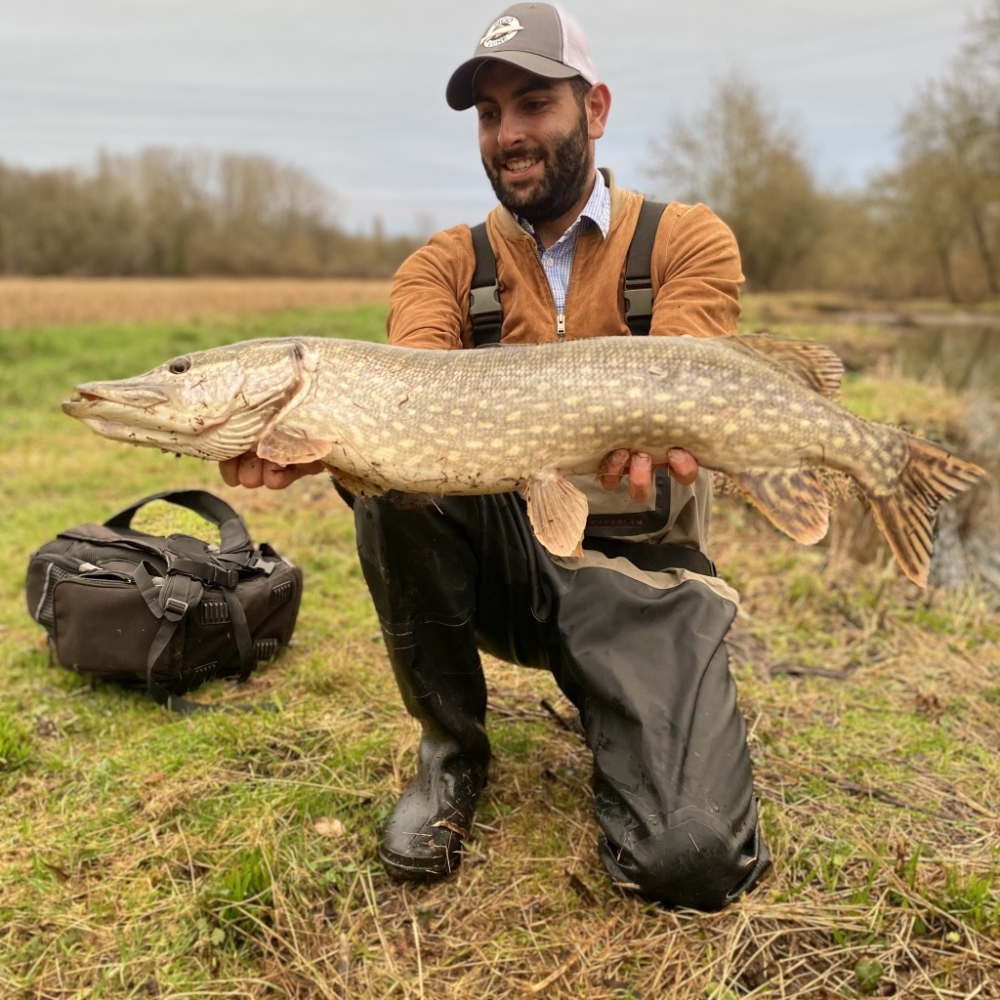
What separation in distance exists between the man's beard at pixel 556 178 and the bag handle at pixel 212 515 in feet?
5.51

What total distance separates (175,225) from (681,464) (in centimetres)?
5886

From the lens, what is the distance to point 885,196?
3338 centimetres

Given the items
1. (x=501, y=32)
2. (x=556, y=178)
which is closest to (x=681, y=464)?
(x=556, y=178)

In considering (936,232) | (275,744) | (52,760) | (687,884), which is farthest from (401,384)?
(936,232)

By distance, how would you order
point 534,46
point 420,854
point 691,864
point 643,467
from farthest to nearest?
point 534,46 < point 643,467 < point 420,854 < point 691,864

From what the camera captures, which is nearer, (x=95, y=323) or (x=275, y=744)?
(x=275, y=744)

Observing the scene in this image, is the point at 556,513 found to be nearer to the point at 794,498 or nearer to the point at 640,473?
the point at 640,473

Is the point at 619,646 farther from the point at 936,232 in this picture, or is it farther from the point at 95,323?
the point at 936,232

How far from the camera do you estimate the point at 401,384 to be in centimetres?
220

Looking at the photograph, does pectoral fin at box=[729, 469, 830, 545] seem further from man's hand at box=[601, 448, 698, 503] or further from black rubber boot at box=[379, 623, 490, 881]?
black rubber boot at box=[379, 623, 490, 881]

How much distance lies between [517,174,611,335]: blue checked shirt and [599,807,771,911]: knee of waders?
1582 mm

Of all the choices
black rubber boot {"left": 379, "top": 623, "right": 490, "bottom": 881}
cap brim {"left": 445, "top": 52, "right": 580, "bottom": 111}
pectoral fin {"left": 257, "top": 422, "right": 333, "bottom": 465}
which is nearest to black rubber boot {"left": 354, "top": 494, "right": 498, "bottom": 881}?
black rubber boot {"left": 379, "top": 623, "right": 490, "bottom": 881}

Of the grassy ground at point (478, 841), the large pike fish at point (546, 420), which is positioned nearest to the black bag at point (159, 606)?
the grassy ground at point (478, 841)

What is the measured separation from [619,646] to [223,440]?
4.07 ft
